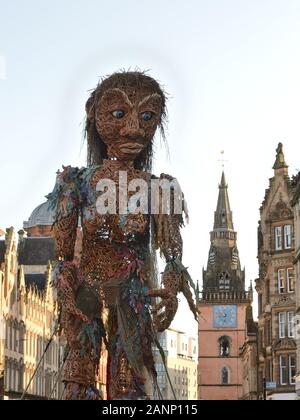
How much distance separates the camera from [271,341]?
2222 inches

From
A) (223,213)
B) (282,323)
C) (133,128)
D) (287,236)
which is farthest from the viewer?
(223,213)

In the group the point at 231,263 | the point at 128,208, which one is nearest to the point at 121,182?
the point at 128,208

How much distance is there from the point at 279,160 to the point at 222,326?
216 feet

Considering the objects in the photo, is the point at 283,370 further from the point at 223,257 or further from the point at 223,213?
the point at 223,213

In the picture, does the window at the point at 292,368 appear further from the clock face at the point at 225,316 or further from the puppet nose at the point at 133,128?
the clock face at the point at 225,316

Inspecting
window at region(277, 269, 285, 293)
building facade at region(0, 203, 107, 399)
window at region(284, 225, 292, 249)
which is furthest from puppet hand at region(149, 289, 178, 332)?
window at region(284, 225, 292, 249)

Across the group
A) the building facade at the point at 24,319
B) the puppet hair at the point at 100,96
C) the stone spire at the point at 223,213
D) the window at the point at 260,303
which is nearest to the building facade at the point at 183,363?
the stone spire at the point at 223,213

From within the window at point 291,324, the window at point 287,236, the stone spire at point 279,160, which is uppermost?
the stone spire at point 279,160

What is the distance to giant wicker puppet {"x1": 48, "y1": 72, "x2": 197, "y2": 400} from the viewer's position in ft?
50.8

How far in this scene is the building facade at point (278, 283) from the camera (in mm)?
54750

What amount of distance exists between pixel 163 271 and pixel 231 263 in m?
114

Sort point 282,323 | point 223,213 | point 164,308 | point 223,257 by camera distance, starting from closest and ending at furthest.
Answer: point 164,308, point 282,323, point 223,257, point 223,213

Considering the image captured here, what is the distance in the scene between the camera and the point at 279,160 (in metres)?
58.3

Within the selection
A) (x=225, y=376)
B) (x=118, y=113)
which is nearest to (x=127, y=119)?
(x=118, y=113)
